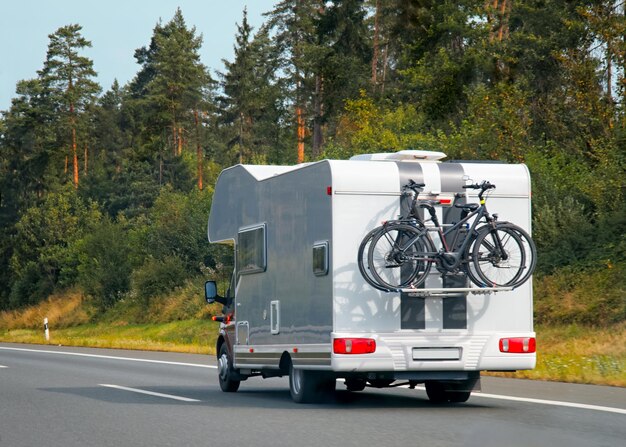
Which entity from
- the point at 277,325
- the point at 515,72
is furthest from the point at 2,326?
the point at 277,325

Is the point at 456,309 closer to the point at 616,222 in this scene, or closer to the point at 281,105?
the point at 616,222

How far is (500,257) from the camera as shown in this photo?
43.9ft

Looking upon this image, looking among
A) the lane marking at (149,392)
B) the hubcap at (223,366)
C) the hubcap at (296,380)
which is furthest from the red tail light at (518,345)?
the hubcap at (223,366)

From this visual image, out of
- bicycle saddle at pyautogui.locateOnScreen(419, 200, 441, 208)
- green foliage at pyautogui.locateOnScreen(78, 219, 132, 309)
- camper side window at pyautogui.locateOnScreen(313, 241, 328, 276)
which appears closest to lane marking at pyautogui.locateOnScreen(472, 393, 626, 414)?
bicycle saddle at pyautogui.locateOnScreen(419, 200, 441, 208)

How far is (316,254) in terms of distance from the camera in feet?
44.6

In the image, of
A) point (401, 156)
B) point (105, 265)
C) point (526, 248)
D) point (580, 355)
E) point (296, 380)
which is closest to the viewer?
point (526, 248)

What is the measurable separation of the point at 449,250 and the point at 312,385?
242 cm

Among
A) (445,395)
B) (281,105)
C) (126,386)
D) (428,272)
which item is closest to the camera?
(428,272)

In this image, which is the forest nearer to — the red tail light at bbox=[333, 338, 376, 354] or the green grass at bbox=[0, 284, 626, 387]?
the green grass at bbox=[0, 284, 626, 387]

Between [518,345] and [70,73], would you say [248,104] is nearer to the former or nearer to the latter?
[70,73]

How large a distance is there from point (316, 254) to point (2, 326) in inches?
2347

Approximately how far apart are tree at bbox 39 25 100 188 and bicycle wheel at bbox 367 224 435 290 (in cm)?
7975

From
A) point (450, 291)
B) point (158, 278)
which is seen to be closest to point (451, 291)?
point (450, 291)

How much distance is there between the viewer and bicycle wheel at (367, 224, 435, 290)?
42.9 feet
